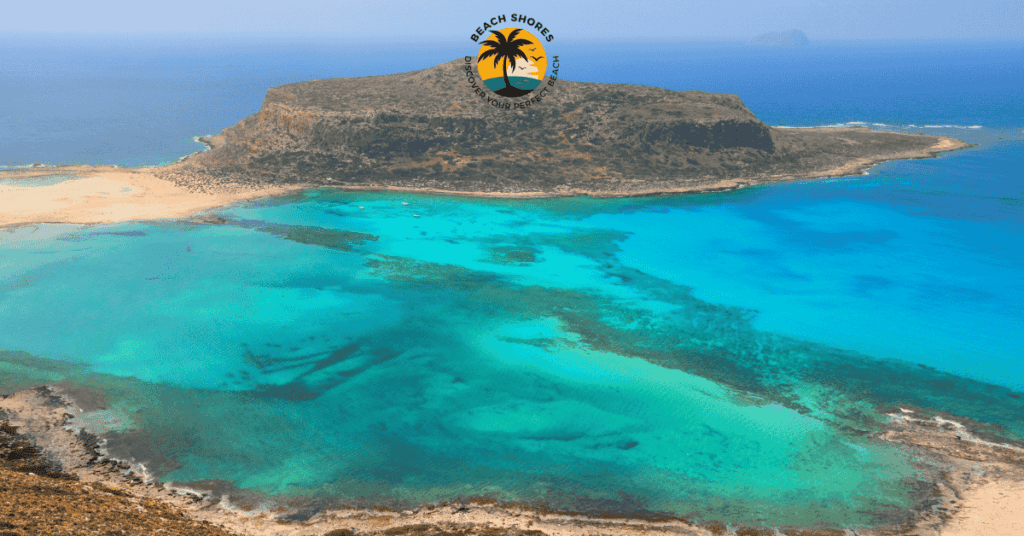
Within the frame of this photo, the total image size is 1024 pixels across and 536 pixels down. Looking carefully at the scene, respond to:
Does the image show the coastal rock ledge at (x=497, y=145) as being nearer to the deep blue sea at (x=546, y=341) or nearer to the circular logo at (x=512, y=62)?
the circular logo at (x=512, y=62)

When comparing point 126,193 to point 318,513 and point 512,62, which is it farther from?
point 318,513

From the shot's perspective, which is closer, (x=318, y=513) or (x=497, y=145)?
(x=318, y=513)

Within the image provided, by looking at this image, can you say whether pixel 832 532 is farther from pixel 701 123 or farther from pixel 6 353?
pixel 701 123

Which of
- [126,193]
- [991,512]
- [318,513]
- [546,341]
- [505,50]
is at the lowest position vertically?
[991,512]

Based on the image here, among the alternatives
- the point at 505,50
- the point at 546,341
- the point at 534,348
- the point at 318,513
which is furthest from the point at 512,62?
the point at 318,513

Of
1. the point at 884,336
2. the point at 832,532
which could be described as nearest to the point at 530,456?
the point at 832,532

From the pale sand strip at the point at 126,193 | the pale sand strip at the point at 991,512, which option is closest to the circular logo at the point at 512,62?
the pale sand strip at the point at 126,193
